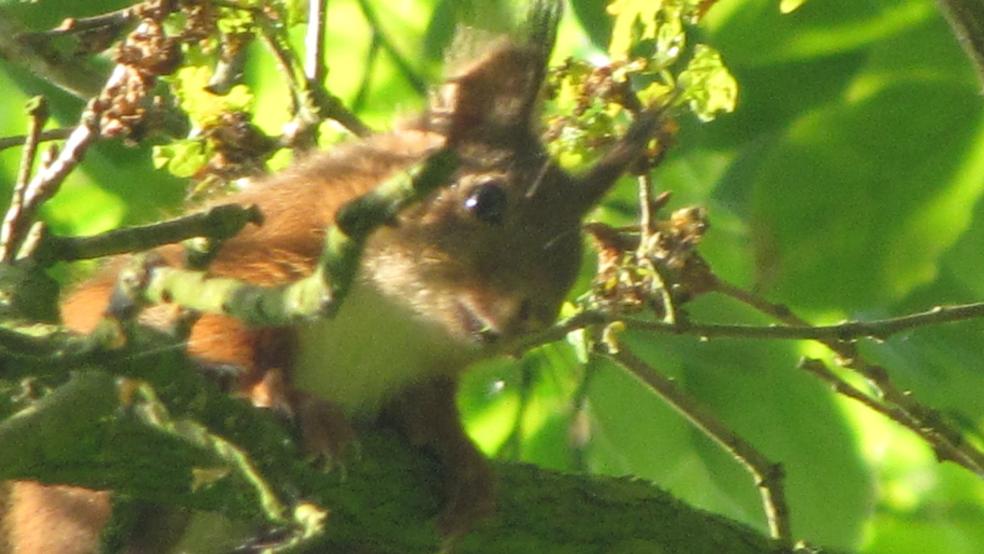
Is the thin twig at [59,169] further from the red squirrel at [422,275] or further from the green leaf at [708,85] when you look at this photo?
the green leaf at [708,85]

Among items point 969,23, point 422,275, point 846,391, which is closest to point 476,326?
point 422,275

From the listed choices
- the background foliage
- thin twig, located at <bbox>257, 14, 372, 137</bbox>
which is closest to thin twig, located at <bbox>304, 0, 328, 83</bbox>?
thin twig, located at <bbox>257, 14, 372, 137</bbox>

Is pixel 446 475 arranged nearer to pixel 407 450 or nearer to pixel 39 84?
pixel 407 450

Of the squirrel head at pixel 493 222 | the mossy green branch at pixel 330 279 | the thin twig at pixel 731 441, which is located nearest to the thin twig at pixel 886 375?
the thin twig at pixel 731 441

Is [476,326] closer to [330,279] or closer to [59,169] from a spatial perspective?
[59,169]

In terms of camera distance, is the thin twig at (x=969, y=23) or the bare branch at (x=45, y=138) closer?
the thin twig at (x=969, y=23)

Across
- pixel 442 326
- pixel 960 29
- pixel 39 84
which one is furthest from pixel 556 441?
pixel 960 29

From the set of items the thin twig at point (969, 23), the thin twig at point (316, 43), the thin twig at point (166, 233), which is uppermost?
the thin twig at point (969, 23)
